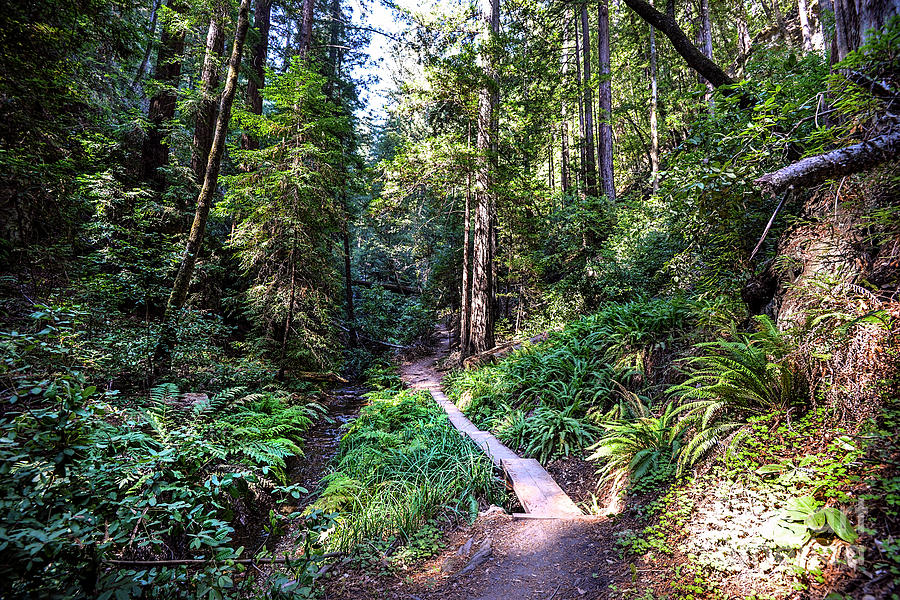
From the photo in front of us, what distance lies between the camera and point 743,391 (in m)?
3.27

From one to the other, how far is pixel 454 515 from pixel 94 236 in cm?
839

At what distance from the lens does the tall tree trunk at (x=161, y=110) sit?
9039 mm

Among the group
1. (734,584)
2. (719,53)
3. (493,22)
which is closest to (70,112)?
(493,22)

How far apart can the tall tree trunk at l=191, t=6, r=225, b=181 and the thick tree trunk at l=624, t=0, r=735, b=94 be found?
28.7 feet

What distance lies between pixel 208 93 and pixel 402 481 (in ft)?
33.1

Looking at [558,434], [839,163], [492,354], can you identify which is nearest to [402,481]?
[558,434]

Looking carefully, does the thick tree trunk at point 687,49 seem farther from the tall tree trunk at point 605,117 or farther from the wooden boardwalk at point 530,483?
the tall tree trunk at point 605,117

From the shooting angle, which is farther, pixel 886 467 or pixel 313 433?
pixel 313 433

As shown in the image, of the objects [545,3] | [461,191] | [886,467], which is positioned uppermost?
[545,3]

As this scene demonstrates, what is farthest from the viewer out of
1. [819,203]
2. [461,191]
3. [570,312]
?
[570,312]

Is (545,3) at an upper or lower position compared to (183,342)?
upper

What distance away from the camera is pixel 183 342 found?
642 centimetres

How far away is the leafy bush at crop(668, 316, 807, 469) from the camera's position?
3033mm

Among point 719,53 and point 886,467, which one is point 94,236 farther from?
point 719,53
